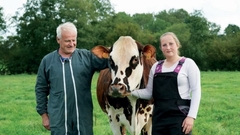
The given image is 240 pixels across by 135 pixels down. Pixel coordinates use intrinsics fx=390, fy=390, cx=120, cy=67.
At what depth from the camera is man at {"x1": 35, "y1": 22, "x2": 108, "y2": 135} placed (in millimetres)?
4543

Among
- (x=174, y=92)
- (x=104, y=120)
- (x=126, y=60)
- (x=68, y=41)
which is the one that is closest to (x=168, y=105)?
(x=174, y=92)

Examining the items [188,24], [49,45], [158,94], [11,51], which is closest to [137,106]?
[158,94]

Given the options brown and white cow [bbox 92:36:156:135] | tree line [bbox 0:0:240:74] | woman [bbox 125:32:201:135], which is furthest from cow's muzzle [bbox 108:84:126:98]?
tree line [bbox 0:0:240:74]

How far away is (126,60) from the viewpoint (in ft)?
16.0

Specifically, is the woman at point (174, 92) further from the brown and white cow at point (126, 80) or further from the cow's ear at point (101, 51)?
the cow's ear at point (101, 51)

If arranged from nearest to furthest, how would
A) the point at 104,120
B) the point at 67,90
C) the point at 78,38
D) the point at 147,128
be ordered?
1. the point at 67,90
2. the point at 147,128
3. the point at 104,120
4. the point at 78,38

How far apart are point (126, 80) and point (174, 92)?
671 mm

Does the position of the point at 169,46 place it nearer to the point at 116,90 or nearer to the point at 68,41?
the point at 116,90

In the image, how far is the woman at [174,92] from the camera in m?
4.23

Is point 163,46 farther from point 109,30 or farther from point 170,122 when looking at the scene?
point 109,30

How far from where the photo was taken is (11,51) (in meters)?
52.7

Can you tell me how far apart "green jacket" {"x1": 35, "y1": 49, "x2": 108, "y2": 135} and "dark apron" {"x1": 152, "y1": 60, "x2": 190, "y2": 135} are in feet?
2.76

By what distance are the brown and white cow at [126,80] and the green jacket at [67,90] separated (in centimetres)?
31

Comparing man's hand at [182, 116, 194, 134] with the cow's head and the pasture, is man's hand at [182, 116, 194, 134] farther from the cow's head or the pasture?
the pasture
